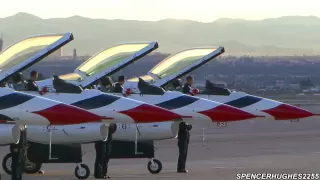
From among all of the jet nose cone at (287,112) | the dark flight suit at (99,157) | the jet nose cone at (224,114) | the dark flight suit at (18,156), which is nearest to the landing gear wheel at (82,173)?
the dark flight suit at (99,157)

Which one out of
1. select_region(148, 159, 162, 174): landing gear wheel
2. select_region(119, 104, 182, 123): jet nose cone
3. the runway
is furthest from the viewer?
select_region(148, 159, 162, 174): landing gear wheel

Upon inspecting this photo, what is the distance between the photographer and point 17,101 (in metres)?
18.9

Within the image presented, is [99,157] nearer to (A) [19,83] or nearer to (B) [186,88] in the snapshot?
(A) [19,83]

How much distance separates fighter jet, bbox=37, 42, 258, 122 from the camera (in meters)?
22.5

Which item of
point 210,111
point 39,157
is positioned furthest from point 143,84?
point 39,157

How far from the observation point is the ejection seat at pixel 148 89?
22781 millimetres

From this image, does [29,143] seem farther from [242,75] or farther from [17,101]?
[242,75]

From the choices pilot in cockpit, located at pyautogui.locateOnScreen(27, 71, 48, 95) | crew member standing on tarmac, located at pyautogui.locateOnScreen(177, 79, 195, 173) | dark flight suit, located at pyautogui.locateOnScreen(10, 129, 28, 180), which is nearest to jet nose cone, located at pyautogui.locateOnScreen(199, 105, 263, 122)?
crew member standing on tarmac, located at pyautogui.locateOnScreen(177, 79, 195, 173)

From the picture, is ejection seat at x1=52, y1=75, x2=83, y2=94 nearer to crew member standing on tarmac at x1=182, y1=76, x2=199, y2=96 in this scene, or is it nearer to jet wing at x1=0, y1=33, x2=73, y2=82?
jet wing at x1=0, y1=33, x2=73, y2=82

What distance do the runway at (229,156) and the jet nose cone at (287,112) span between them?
3.98ft

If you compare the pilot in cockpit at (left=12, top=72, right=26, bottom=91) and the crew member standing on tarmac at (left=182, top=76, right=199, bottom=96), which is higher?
the pilot in cockpit at (left=12, top=72, right=26, bottom=91)

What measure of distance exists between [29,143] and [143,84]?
3477mm

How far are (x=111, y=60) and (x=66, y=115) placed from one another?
182 inches

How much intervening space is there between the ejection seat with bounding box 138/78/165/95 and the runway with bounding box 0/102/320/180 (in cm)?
187
